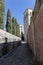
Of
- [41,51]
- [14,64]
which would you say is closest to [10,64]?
[14,64]

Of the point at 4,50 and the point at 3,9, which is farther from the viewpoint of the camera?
the point at 3,9

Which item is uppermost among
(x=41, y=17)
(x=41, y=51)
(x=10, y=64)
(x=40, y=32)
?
(x=41, y=17)

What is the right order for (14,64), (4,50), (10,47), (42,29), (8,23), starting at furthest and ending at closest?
(8,23) → (10,47) → (4,50) → (14,64) → (42,29)

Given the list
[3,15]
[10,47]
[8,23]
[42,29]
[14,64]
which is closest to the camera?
[42,29]

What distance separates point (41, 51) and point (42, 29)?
2.49 ft

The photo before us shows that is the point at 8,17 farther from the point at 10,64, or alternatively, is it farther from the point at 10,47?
the point at 10,64

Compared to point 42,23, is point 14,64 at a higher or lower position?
lower

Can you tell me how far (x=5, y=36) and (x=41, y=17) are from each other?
9140 millimetres

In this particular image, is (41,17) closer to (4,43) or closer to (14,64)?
(14,64)

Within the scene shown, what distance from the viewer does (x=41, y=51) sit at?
566cm

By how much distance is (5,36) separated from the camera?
14.4 m

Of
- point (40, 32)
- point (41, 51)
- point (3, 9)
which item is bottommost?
point (41, 51)

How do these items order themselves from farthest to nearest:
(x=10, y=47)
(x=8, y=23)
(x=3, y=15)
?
(x=8, y=23)
(x=3, y=15)
(x=10, y=47)

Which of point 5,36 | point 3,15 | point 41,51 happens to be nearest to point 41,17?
point 41,51
